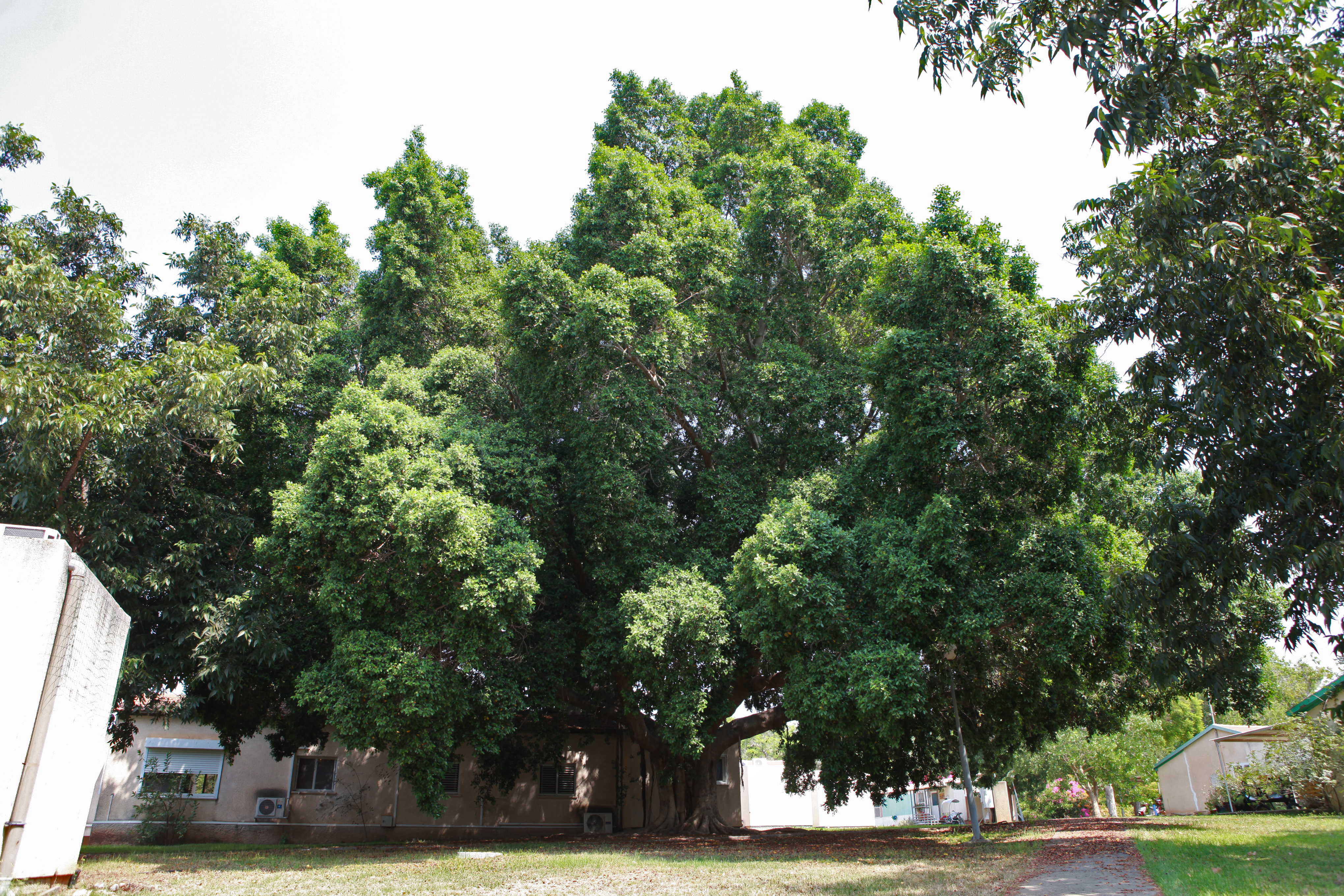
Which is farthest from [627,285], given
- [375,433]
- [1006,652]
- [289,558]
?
[1006,652]

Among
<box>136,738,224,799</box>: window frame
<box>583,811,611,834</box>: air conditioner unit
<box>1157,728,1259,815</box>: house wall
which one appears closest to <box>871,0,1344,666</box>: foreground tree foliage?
<box>583,811,611,834</box>: air conditioner unit

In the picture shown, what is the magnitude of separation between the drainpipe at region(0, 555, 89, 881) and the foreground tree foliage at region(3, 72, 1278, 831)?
514 cm

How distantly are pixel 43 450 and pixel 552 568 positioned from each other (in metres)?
8.93

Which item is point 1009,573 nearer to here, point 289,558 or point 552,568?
point 552,568

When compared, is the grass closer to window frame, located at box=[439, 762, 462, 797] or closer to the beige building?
the beige building

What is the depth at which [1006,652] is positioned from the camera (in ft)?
43.1

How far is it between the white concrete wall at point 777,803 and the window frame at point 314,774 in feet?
61.4

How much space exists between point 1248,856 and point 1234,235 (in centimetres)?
774

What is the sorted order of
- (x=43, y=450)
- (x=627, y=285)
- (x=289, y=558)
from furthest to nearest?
(x=627, y=285), (x=289, y=558), (x=43, y=450)

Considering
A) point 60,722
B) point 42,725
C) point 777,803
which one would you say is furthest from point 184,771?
point 777,803

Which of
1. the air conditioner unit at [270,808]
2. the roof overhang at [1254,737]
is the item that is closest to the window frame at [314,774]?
the air conditioner unit at [270,808]

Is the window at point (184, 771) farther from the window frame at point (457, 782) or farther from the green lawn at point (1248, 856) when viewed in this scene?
the green lawn at point (1248, 856)

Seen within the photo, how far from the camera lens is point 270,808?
18969 millimetres

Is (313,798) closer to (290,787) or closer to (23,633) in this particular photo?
(290,787)
